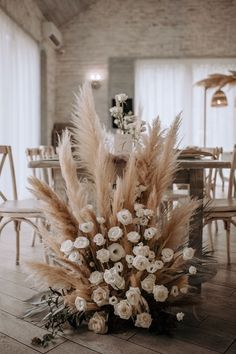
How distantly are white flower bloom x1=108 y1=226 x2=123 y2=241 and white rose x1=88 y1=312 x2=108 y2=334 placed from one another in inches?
13.7

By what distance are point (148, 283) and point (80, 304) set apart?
11.3 inches

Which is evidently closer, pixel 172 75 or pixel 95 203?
pixel 95 203

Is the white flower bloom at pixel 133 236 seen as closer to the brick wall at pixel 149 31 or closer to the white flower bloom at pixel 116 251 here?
the white flower bloom at pixel 116 251

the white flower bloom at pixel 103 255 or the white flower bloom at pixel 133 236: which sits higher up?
the white flower bloom at pixel 133 236

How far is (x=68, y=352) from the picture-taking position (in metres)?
1.49

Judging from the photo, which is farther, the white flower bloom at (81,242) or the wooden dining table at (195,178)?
the wooden dining table at (195,178)

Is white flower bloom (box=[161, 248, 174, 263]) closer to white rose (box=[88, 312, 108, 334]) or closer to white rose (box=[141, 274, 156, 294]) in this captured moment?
white rose (box=[141, 274, 156, 294])

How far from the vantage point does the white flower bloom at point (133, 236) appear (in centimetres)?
152

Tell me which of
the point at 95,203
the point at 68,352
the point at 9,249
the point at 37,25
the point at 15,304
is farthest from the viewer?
the point at 37,25

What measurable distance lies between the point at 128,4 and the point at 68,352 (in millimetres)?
7398

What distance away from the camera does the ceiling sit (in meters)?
6.79

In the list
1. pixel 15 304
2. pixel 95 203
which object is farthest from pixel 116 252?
pixel 15 304

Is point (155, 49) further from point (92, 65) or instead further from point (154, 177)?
point (154, 177)

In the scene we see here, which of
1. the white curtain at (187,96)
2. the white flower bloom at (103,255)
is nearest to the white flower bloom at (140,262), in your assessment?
the white flower bloom at (103,255)
